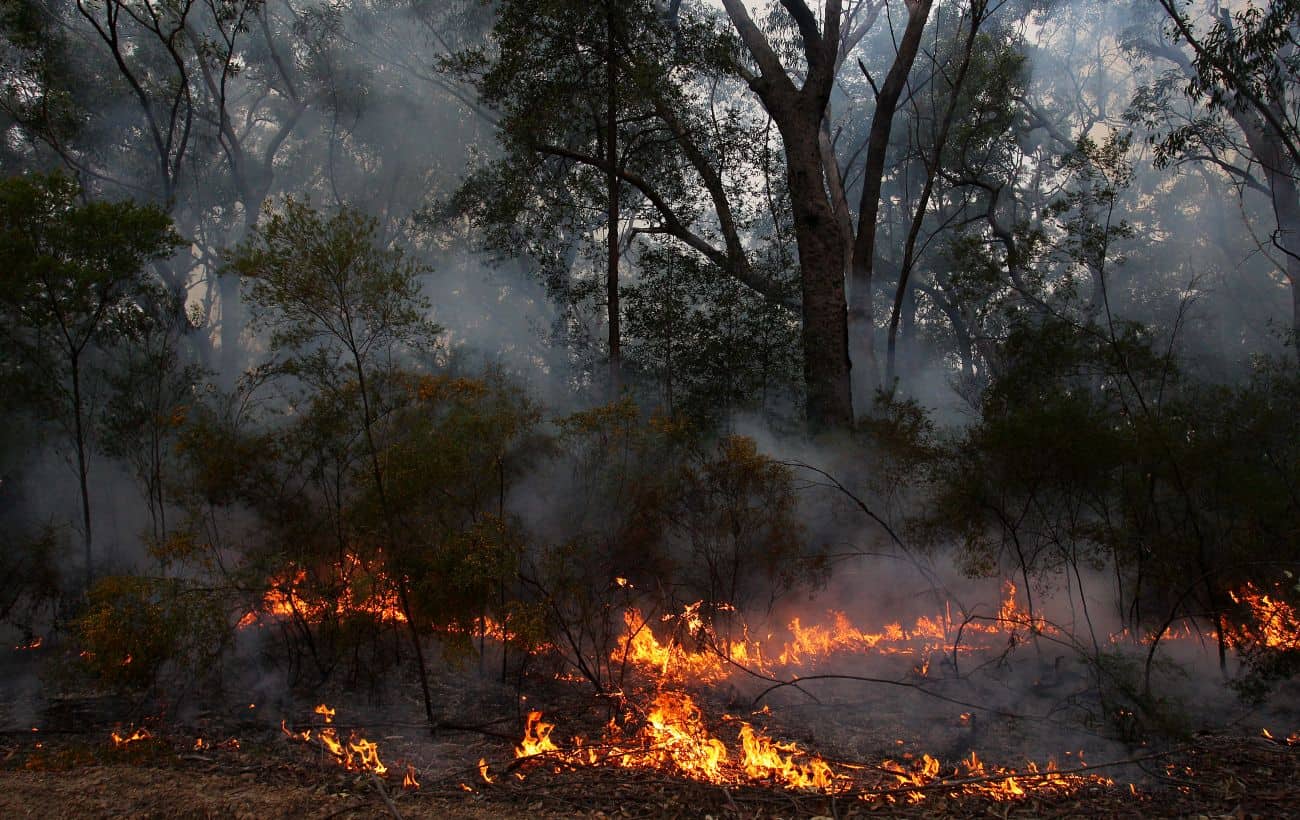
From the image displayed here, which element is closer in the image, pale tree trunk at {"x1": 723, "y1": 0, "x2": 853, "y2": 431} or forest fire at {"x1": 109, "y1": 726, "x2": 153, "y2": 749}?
forest fire at {"x1": 109, "y1": 726, "x2": 153, "y2": 749}

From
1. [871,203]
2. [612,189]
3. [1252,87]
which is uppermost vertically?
[1252,87]

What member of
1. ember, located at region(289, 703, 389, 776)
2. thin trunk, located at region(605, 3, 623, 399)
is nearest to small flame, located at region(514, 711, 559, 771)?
ember, located at region(289, 703, 389, 776)

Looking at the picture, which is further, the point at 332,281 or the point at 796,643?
the point at 796,643

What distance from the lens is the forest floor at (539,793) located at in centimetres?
459

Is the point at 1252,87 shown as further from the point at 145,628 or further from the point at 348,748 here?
the point at 145,628

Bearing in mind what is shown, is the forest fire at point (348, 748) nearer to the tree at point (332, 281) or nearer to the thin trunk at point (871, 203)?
the tree at point (332, 281)

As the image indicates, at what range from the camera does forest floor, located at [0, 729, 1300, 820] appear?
459cm

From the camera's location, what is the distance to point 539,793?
4.86m

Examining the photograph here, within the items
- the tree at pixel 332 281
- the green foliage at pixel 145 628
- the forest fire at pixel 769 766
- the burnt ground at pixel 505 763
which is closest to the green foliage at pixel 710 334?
the tree at pixel 332 281

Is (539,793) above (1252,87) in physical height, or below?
below

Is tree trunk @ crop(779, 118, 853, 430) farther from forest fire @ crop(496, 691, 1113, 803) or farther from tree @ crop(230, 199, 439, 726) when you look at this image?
tree @ crop(230, 199, 439, 726)

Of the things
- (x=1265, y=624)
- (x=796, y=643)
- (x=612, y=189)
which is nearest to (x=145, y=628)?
(x=796, y=643)

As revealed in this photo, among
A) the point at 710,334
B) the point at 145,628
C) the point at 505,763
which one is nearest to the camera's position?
the point at 505,763

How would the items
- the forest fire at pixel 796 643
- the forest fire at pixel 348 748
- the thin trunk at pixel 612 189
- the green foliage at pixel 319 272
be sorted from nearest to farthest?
1. the forest fire at pixel 348 748
2. the green foliage at pixel 319 272
3. the forest fire at pixel 796 643
4. the thin trunk at pixel 612 189
